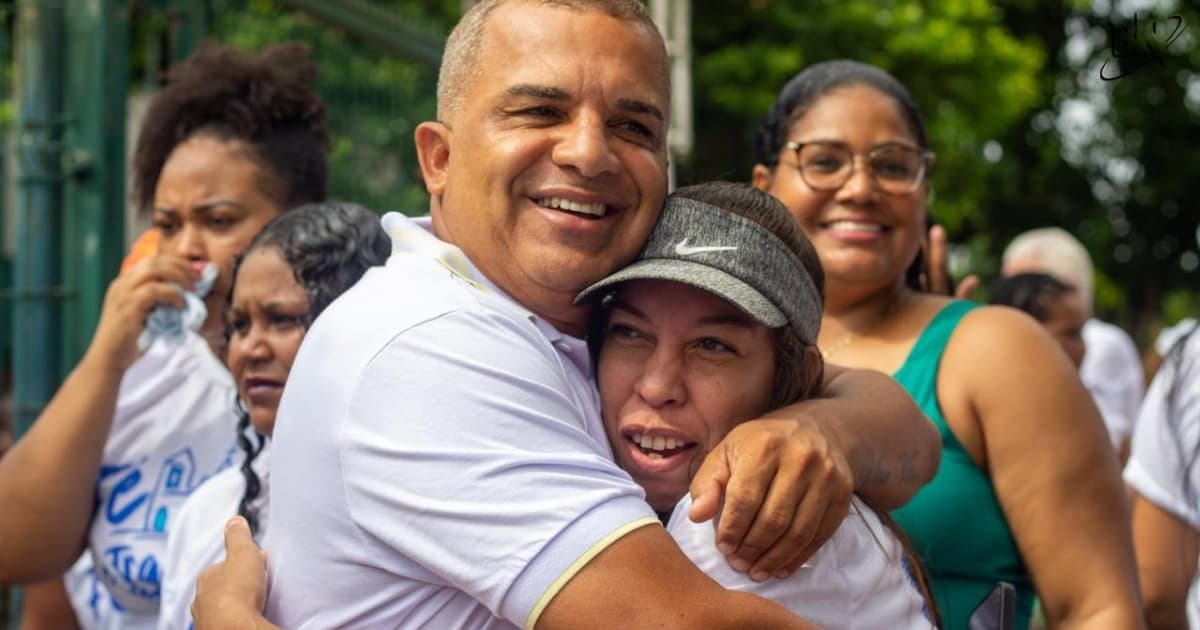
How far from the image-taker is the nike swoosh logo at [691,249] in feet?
7.47

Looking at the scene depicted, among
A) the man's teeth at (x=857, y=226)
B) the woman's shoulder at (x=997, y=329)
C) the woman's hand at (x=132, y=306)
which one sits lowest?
the woman's hand at (x=132, y=306)

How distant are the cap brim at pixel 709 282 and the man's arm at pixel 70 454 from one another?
1.52m

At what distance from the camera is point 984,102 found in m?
14.8

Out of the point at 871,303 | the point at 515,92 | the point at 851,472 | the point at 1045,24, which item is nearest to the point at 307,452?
the point at 515,92

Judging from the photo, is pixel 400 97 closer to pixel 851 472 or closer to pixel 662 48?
pixel 662 48

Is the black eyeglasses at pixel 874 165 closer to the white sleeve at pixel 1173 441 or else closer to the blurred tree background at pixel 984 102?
the blurred tree background at pixel 984 102

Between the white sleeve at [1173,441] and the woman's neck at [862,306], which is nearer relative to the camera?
the woman's neck at [862,306]

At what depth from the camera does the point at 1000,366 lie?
3033mm

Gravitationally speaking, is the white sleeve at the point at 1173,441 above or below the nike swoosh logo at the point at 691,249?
below

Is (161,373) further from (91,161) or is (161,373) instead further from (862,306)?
(862,306)

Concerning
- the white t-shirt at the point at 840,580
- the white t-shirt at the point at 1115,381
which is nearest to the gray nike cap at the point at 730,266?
the white t-shirt at the point at 840,580

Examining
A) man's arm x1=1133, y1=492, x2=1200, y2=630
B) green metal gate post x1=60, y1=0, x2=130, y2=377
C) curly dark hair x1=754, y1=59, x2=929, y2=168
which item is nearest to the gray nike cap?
curly dark hair x1=754, y1=59, x2=929, y2=168

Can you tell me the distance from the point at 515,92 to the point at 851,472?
80cm

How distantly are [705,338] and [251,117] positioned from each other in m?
1.90
